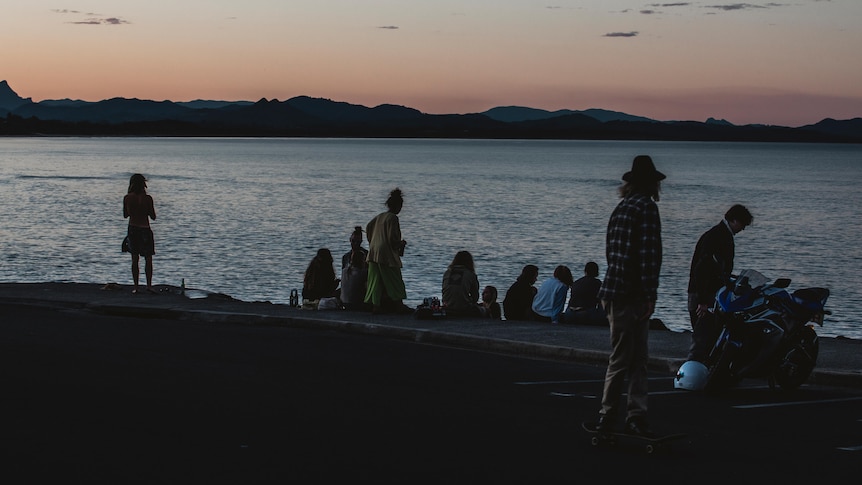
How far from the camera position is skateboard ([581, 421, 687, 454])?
8.04m

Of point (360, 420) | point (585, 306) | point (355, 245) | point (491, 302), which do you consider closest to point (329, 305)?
point (355, 245)

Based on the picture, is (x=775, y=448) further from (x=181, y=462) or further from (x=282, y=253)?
(x=282, y=253)

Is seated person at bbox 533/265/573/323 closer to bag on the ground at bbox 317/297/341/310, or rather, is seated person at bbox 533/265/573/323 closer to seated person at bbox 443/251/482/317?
seated person at bbox 443/251/482/317

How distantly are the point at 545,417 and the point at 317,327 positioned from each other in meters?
6.85

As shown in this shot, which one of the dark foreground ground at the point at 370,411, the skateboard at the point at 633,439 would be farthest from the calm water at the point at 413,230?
the skateboard at the point at 633,439

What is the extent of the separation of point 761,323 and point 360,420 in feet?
13.0

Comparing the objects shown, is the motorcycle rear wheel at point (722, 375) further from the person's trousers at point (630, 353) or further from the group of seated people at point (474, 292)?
the group of seated people at point (474, 292)

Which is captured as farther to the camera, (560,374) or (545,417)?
(560,374)

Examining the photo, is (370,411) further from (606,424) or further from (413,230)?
(413,230)

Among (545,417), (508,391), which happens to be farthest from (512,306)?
(545,417)

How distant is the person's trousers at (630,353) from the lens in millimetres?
8219

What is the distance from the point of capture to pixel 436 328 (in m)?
14.9

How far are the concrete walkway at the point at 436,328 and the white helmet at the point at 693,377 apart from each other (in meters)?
1.49

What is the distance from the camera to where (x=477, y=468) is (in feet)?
24.9
